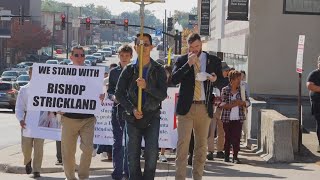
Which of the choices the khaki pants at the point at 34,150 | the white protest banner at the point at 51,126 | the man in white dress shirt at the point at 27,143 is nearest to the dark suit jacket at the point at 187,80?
the white protest banner at the point at 51,126

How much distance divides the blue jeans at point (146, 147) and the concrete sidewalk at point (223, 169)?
239 cm

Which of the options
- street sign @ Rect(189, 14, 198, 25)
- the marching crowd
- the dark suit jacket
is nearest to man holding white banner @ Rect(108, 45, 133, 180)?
the marching crowd

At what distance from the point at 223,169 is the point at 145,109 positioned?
12.5 feet

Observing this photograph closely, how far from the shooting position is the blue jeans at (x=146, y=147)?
841 cm

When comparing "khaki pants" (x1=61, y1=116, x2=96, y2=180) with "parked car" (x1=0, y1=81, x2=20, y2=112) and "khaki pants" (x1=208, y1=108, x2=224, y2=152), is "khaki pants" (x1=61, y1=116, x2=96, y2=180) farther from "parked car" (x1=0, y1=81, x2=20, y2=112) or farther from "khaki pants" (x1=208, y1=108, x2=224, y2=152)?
"parked car" (x1=0, y1=81, x2=20, y2=112)

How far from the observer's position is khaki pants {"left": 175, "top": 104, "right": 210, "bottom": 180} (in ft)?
30.0

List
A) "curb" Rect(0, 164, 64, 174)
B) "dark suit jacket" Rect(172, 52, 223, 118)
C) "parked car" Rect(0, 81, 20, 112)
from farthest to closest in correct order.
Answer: "parked car" Rect(0, 81, 20, 112) < "curb" Rect(0, 164, 64, 174) < "dark suit jacket" Rect(172, 52, 223, 118)

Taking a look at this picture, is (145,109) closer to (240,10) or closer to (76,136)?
(76,136)

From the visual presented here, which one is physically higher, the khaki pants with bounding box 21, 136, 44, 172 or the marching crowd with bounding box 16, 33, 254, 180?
the marching crowd with bounding box 16, 33, 254, 180

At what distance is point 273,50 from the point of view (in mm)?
21922

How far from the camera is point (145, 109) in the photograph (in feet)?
27.5

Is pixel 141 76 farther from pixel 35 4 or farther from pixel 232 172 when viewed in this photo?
pixel 35 4

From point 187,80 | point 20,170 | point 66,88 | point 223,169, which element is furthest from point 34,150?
point 187,80

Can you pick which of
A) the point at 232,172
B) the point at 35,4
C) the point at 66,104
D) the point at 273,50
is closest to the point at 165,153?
the point at 232,172
